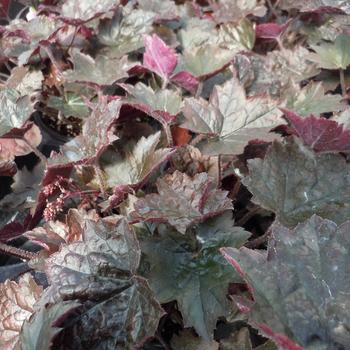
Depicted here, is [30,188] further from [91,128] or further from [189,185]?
[189,185]

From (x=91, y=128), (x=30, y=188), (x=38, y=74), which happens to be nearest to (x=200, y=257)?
(x=91, y=128)

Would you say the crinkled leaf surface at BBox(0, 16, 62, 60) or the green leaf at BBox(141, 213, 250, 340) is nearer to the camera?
the green leaf at BBox(141, 213, 250, 340)

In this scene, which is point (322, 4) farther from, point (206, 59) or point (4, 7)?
point (4, 7)

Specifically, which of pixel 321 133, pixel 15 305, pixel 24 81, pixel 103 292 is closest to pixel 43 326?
pixel 103 292

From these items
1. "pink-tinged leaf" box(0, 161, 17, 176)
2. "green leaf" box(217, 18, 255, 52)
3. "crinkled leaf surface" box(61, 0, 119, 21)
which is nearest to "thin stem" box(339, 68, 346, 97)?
"green leaf" box(217, 18, 255, 52)

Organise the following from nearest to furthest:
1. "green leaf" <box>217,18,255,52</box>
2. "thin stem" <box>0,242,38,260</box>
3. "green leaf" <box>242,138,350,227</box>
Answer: "green leaf" <box>242,138,350,227</box> < "thin stem" <box>0,242,38,260</box> < "green leaf" <box>217,18,255,52</box>

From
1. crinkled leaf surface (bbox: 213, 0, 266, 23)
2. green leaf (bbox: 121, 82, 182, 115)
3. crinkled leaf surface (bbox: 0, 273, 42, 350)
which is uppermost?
green leaf (bbox: 121, 82, 182, 115)

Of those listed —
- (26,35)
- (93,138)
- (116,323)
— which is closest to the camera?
(116,323)

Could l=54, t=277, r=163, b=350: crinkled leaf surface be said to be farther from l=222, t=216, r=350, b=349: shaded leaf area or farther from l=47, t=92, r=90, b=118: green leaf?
l=47, t=92, r=90, b=118: green leaf
